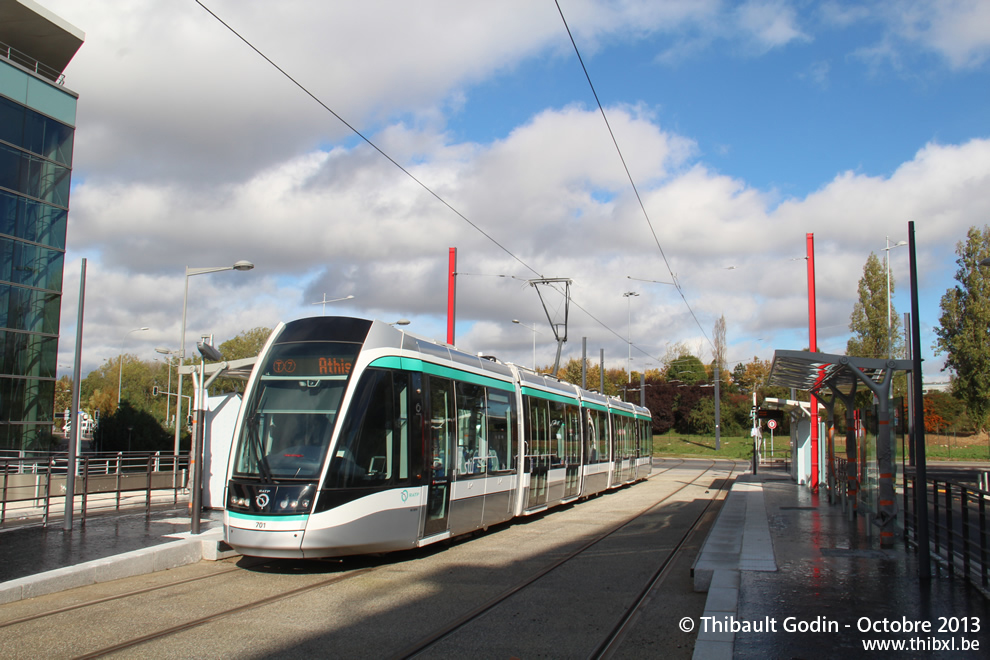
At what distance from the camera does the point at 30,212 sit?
2547cm

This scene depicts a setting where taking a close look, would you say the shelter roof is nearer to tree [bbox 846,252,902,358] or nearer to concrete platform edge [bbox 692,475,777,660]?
concrete platform edge [bbox 692,475,777,660]

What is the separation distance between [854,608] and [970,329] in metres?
43.6

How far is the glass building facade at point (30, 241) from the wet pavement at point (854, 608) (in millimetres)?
24169

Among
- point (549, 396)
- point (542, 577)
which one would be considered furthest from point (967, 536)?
point (549, 396)

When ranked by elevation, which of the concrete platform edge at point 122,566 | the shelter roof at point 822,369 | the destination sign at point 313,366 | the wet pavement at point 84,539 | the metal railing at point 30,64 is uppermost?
the metal railing at point 30,64

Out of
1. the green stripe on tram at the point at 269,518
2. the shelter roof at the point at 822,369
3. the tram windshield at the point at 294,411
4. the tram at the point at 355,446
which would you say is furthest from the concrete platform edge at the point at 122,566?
the shelter roof at the point at 822,369

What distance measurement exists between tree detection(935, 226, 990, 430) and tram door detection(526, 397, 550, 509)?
122 ft

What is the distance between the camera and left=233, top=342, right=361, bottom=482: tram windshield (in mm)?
9055

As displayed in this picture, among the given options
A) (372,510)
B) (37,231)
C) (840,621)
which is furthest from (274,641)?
(37,231)

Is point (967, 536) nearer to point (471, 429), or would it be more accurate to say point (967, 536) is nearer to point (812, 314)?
point (471, 429)

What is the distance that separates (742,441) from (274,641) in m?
73.1

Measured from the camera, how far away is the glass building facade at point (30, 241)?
24672 mm

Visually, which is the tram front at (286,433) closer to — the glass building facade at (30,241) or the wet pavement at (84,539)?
the wet pavement at (84,539)

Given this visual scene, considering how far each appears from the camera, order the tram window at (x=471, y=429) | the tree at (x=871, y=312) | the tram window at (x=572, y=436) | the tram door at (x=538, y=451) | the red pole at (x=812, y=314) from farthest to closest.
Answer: the tree at (x=871, y=312) < the red pole at (x=812, y=314) < the tram window at (x=572, y=436) < the tram door at (x=538, y=451) < the tram window at (x=471, y=429)
